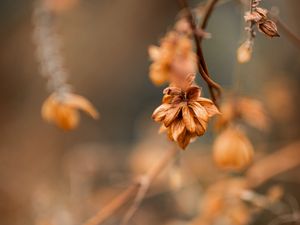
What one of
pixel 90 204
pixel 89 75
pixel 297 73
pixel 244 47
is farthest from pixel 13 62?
pixel 244 47

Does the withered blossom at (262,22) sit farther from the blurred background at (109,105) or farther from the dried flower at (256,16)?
the blurred background at (109,105)

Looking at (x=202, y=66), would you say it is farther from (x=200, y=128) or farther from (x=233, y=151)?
(x=233, y=151)

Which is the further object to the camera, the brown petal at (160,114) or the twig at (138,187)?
the twig at (138,187)

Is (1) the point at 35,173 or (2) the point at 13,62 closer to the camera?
(1) the point at 35,173

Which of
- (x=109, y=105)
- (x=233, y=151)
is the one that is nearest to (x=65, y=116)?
(x=233, y=151)

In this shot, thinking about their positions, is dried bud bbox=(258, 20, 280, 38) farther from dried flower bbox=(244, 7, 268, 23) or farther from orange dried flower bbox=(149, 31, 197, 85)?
orange dried flower bbox=(149, 31, 197, 85)

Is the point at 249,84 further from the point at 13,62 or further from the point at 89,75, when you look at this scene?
the point at 13,62

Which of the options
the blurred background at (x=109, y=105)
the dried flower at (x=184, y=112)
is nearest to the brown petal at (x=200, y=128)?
the dried flower at (x=184, y=112)
